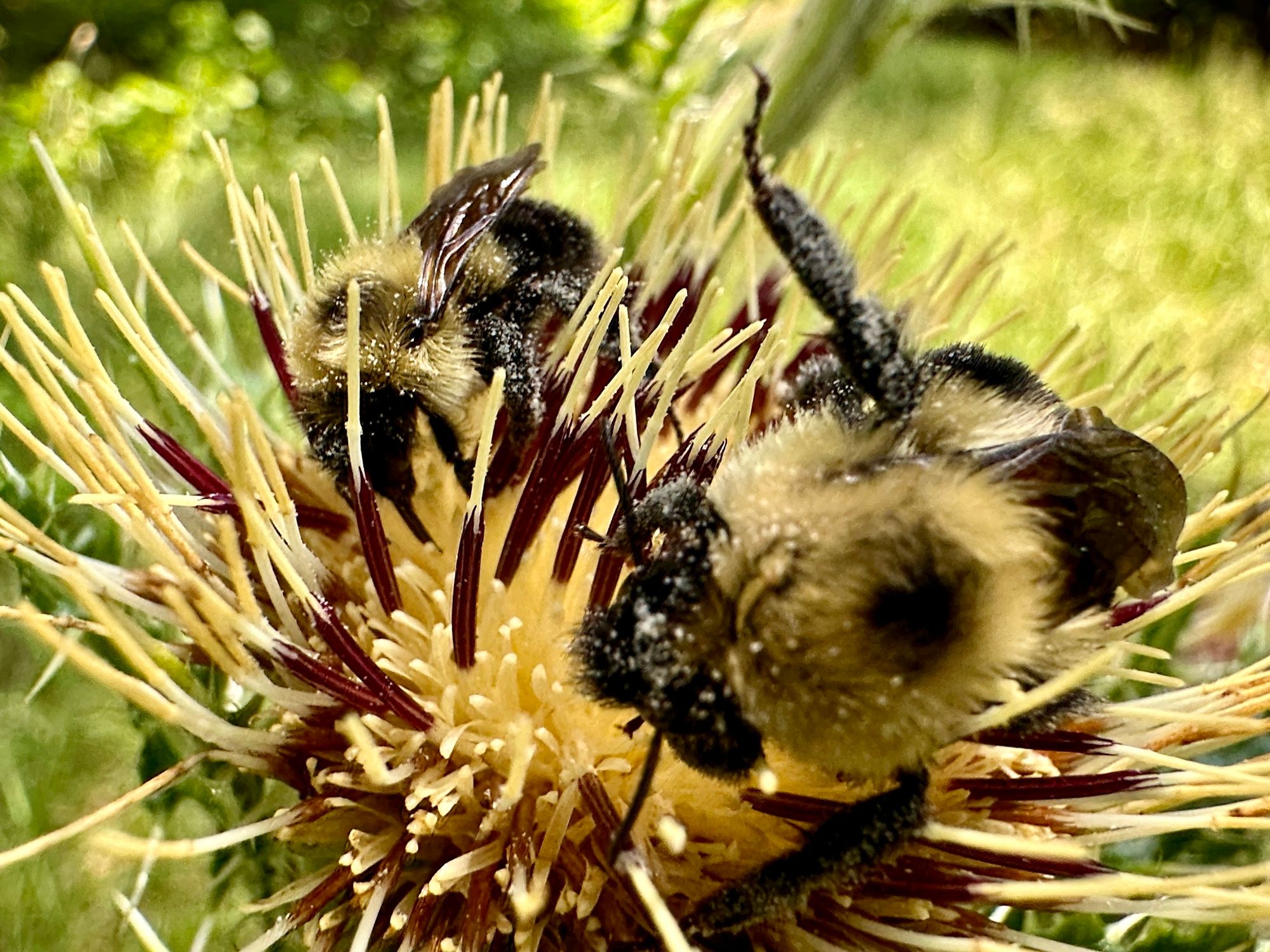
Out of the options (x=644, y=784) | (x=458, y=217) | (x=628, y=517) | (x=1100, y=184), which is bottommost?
(x=1100, y=184)

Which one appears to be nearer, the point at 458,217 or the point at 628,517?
the point at 628,517

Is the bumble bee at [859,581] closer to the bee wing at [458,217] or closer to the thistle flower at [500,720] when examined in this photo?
the thistle flower at [500,720]

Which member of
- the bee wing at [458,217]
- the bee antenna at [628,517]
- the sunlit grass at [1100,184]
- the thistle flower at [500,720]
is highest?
the bee wing at [458,217]

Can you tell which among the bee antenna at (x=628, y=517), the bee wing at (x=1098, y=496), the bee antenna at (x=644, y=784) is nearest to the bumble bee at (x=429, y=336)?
the bee antenna at (x=628, y=517)

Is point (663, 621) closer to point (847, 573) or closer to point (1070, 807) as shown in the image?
point (847, 573)

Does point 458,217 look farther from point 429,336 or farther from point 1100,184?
point 1100,184

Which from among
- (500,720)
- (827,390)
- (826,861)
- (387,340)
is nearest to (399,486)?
(387,340)

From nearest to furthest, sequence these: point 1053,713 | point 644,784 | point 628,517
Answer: point 644,784, point 628,517, point 1053,713

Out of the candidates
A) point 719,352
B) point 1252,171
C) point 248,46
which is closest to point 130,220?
point 719,352
